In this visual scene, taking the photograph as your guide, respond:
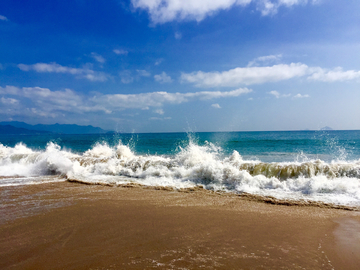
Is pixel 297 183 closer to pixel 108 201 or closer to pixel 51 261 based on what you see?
pixel 108 201

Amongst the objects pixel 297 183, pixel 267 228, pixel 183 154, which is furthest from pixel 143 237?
pixel 183 154

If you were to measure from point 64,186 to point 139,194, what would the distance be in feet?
11.8

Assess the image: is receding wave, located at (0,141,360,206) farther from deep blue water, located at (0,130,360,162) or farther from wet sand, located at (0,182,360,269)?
deep blue water, located at (0,130,360,162)

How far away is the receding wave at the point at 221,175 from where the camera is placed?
7.24 metres

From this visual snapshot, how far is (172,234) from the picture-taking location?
4.33 metres

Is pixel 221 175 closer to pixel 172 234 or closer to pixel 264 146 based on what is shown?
pixel 172 234

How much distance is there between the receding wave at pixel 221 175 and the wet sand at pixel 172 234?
1.51 metres

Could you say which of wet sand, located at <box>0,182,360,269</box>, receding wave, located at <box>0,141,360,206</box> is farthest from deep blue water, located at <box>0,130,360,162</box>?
wet sand, located at <box>0,182,360,269</box>

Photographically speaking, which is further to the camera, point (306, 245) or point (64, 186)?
point (64, 186)

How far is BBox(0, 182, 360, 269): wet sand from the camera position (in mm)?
3436

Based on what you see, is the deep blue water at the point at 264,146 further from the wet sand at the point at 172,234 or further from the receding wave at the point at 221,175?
the wet sand at the point at 172,234

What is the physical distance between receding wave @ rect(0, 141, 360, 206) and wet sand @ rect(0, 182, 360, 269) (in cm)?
151

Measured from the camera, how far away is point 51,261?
136 inches

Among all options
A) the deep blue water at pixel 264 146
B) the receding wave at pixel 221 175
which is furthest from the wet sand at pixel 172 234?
the deep blue water at pixel 264 146
